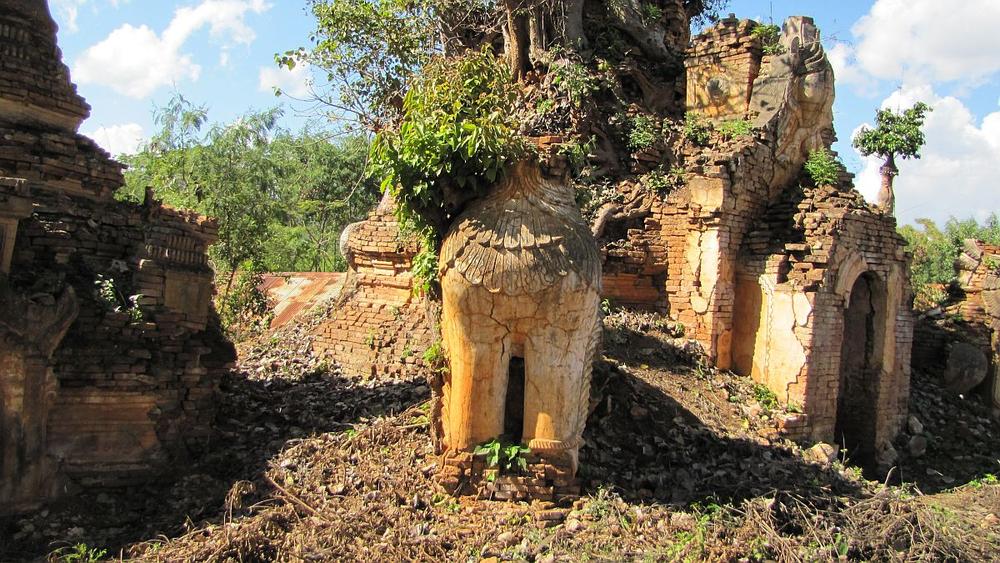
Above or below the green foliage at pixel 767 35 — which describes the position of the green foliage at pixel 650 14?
above

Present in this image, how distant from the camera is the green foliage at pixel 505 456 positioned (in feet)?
20.2

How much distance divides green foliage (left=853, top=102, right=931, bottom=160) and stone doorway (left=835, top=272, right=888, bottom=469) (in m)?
5.75

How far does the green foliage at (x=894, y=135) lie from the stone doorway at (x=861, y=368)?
18.9 feet

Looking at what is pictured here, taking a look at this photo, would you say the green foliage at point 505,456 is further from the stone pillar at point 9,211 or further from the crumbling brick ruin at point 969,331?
the crumbling brick ruin at point 969,331

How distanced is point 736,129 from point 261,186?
14788mm

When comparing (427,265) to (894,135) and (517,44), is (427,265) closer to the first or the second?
(517,44)

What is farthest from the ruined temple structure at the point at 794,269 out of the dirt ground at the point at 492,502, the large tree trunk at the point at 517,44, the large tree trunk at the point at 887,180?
the large tree trunk at the point at 887,180

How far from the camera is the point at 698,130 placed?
11609 millimetres

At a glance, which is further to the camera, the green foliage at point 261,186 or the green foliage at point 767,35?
the green foliage at point 261,186

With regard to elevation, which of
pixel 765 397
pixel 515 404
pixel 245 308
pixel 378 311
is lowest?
pixel 765 397

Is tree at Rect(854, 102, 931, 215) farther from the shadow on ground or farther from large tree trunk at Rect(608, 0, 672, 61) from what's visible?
the shadow on ground

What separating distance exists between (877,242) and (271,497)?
831 centimetres

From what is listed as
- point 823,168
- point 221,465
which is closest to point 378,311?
point 221,465

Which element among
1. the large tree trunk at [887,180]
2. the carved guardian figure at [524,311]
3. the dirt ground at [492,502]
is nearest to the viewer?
the dirt ground at [492,502]
